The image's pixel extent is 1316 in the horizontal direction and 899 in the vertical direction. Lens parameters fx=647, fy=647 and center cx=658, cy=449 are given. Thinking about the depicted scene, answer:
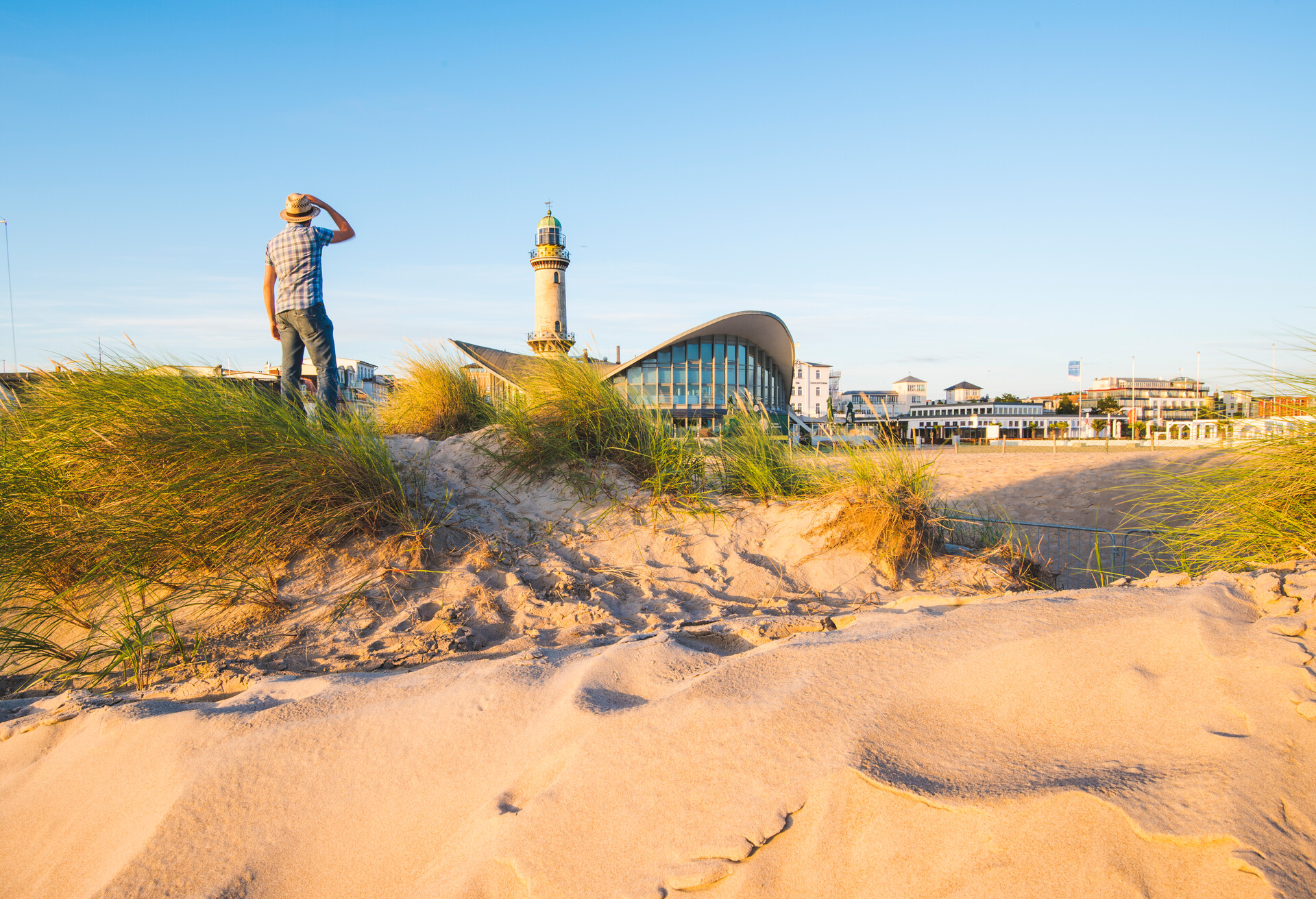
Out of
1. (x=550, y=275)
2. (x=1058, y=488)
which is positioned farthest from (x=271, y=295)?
(x=550, y=275)

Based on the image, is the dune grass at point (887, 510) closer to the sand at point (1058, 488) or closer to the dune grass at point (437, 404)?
the sand at point (1058, 488)

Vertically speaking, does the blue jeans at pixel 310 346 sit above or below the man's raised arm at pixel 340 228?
below

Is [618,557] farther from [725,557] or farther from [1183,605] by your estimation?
[1183,605]

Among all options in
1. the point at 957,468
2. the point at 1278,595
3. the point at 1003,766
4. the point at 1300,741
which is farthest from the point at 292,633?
the point at 957,468

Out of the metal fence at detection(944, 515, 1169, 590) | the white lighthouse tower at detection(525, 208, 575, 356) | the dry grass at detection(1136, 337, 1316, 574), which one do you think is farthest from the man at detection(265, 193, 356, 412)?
the white lighthouse tower at detection(525, 208, 575, 356)

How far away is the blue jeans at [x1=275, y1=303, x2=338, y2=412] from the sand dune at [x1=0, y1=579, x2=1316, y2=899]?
343 cm

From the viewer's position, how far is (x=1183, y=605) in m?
1.79

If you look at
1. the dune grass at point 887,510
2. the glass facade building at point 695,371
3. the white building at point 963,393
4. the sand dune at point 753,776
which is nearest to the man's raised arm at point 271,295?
the sand dune at point 753,776

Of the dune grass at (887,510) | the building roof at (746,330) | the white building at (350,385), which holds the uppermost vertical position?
the building roof at (746,330)

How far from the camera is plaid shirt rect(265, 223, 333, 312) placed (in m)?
4.77

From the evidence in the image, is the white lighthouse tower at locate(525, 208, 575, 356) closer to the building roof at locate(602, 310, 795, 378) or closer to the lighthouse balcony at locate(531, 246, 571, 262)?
the lighthouse balcony at locate(531, 246, 571, 262)

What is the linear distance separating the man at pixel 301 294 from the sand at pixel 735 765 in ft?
10.0

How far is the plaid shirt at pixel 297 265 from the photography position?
15.6 feet

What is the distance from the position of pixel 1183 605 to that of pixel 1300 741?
2.17ft
